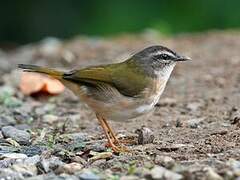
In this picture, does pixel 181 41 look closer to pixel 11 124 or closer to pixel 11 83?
pixel 11 83

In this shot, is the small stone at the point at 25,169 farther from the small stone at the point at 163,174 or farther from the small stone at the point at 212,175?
the small stone at the point at 212,175

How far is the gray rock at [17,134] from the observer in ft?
25.8

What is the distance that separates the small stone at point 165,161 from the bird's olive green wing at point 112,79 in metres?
1.07

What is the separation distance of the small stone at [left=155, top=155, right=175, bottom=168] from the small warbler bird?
695 mm

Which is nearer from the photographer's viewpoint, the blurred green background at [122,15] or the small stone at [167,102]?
the small stone at [167,102]

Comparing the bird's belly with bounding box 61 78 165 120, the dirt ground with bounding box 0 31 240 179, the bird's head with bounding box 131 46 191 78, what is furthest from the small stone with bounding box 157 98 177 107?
the bird's belly with bounding box 61 78 165 120

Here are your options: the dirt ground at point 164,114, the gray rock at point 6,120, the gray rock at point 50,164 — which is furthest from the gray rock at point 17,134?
the gray rock at point 50,164

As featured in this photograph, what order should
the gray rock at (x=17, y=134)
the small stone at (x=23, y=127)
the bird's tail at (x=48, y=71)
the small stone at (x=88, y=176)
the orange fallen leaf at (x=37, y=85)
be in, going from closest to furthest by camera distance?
the small stone at (x=88, y=176) → the bird's tail at (x=48, y=71) → the gray rock at (x=17, y=134) → the small stone at (x=23, y=127) → the orange fallen leaf at (x=37, y=85)

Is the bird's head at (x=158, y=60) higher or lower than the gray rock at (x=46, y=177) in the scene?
higher

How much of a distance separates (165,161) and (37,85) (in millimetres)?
3974

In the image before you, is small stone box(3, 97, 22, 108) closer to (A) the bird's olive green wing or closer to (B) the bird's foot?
(A) the bird's olive green wing

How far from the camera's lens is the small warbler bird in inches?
296

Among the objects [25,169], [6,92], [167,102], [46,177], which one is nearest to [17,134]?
[25,169]

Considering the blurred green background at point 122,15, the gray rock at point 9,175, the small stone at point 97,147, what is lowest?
the gray rock at point 9,175
